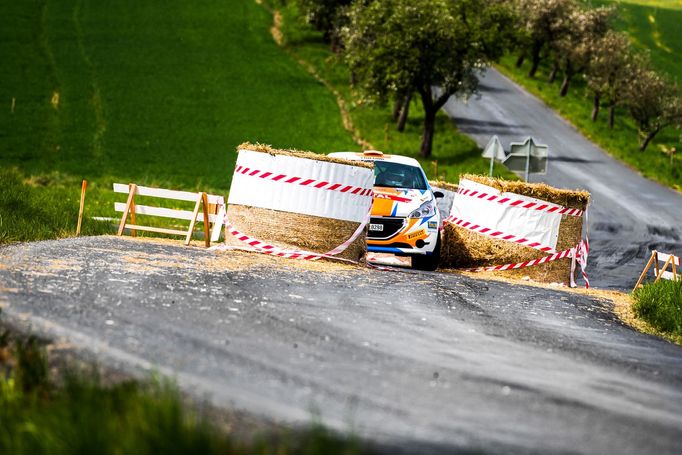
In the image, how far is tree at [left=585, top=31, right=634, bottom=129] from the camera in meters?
60.2

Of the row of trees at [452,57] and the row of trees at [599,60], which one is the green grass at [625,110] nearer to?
the row of trees at [599,60]

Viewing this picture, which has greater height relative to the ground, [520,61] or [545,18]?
[545,18]

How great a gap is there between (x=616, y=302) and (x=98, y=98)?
1941 inches

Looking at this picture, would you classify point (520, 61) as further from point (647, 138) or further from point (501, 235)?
point (501, 235)

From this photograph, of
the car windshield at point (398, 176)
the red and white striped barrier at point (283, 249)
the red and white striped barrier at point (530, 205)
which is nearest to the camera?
the red and white striped barrier at point (283, 249)

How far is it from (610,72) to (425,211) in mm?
45526

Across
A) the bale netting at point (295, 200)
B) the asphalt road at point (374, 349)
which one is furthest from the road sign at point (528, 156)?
the asphalt road at point (374, 349)

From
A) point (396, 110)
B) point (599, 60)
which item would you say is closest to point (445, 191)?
point (396, 110)

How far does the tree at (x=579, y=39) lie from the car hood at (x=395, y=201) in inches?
1895

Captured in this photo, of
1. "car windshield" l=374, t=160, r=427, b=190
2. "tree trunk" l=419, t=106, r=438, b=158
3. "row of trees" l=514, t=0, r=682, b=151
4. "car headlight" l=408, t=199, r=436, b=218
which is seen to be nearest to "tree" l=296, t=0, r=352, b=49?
"row of trees" l=514, t=0, r=682, b=151

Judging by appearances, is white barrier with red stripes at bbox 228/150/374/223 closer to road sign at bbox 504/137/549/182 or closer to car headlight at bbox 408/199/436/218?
car headlight at bbox 408/199/436/218

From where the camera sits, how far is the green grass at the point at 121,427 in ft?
16.7

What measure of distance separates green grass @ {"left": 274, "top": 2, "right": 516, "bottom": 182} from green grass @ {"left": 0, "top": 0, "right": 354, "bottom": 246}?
4.65 ft

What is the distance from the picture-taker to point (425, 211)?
742 inches
